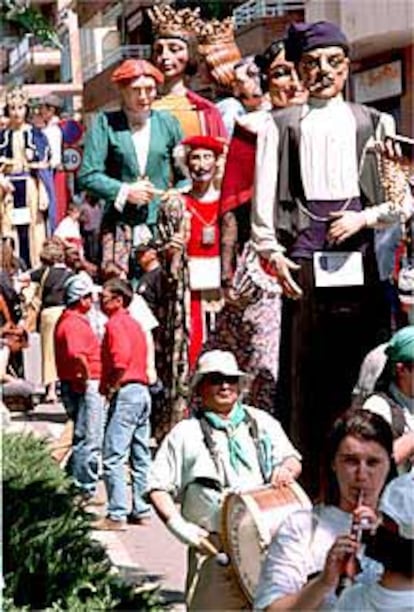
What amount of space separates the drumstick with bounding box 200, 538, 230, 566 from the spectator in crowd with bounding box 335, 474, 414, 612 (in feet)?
3.47

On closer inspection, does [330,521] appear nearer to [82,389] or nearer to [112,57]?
[82,389]

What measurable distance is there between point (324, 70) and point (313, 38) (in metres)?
0.10

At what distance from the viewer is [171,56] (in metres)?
6.82

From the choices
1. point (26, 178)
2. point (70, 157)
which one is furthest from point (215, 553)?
point (26, 178)

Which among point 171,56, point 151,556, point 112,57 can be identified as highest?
point 112,57

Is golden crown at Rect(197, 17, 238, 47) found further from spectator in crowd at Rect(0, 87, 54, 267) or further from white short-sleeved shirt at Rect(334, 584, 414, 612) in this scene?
white short-sleeved shirt at Rect(334, 584, 414, 612)

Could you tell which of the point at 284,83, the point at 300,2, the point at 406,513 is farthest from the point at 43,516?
the point at 300,2

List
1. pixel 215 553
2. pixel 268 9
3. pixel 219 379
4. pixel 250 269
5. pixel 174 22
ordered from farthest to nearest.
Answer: pixel 268 9, pixel 174 22, pixel 250 269, pixel 219 379, pixel 215 553

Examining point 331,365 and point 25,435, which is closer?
point 331,365

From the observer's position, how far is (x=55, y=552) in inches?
201

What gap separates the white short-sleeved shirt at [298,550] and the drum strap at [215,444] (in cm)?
78

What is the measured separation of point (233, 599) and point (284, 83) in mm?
2178

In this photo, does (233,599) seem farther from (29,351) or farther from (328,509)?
(29,351)

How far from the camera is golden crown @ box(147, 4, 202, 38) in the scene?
22.5ft
